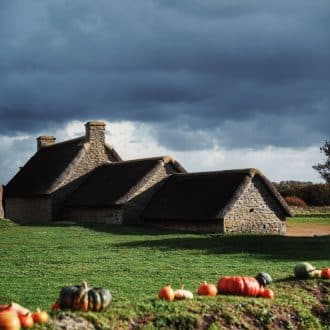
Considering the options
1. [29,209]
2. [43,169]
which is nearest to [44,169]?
[43,169]

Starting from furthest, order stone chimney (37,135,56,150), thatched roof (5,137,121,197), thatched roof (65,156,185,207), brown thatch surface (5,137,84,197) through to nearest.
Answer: stone chimney (37,135,56,150) < brown thatch surface (5,137,84,197) < thatched roof (5,137,121,197) < thatched roof (65,156,185,207)

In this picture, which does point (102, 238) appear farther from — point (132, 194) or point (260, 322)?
point (260, 322)

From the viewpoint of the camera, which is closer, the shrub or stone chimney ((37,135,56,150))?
→ stone chimney ((37,135,56,150))

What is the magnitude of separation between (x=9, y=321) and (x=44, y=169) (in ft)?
138

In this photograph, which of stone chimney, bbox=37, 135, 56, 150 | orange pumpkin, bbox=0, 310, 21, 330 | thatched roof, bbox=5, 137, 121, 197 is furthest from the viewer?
stone chimney, bbox=37, 135, 56, 150

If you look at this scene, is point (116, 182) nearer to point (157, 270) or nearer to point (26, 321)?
point (157, 270)

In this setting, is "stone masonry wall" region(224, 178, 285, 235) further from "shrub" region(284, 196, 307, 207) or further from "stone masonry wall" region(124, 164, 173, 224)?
"shrub" region(284, 196, 307, 207)

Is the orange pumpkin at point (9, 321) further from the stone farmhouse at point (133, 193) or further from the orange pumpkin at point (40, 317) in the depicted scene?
the stone farmhouse at point (133, 193)

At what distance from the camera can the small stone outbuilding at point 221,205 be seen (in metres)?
36.7

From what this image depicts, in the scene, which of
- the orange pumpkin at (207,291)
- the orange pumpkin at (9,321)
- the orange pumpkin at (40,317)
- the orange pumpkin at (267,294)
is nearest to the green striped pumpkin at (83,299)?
the orange pumpkin at (40,317)

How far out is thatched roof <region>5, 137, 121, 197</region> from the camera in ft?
157

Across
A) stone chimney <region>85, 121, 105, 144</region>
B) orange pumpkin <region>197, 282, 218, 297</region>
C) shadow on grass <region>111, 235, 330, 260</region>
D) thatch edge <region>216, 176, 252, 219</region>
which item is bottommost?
shadow on grass <region>111, 235, 330, 260</region>

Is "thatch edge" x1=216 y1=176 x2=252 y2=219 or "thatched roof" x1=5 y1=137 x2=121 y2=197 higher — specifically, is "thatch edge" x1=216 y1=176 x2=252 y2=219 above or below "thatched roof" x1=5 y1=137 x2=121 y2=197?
below

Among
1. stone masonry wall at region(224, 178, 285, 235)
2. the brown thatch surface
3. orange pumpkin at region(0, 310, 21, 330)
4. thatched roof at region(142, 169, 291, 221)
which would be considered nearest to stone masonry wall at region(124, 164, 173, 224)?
thatched roof at region(142, 169, 291, 221)
